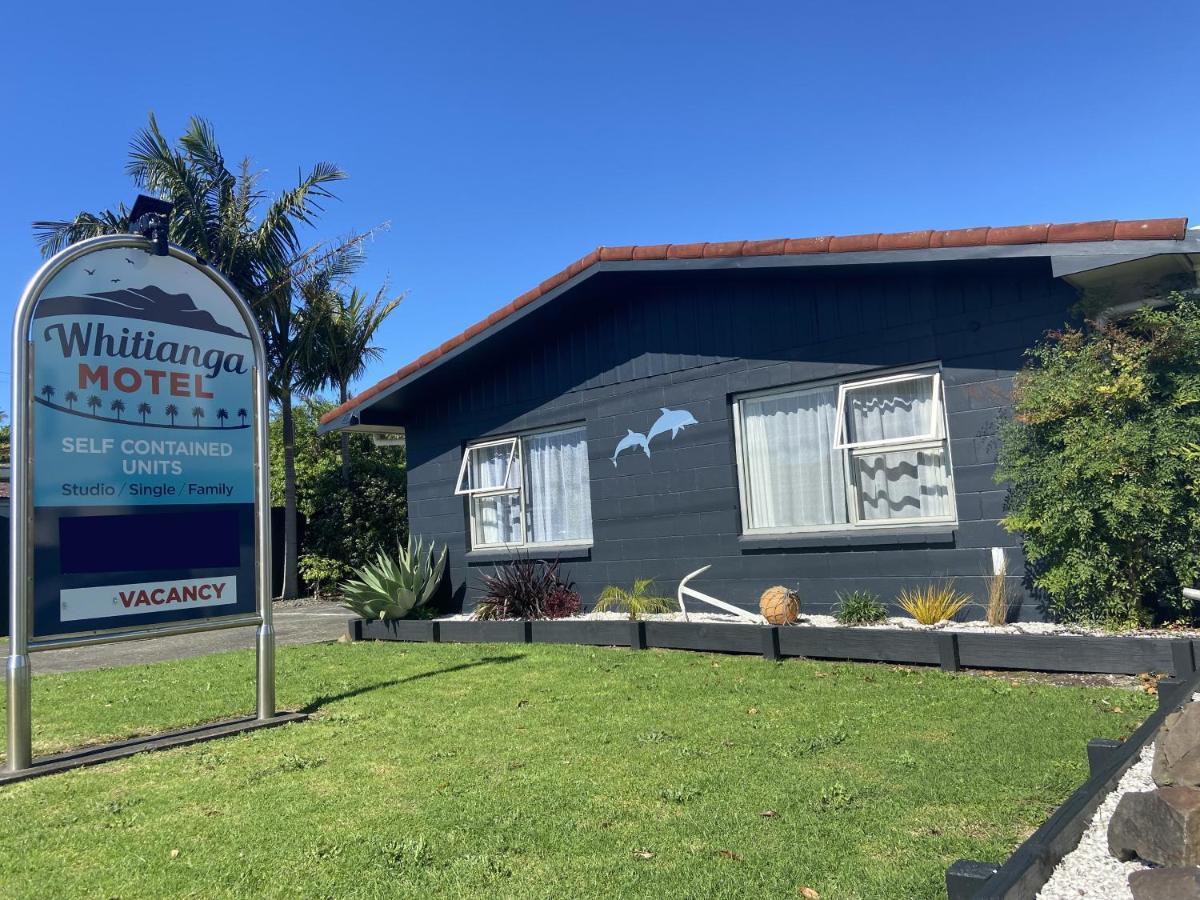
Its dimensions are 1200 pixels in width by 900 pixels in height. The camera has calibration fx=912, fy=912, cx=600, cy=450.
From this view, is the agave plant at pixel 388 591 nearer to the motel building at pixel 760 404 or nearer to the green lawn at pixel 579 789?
the motel building at pixel 760 404

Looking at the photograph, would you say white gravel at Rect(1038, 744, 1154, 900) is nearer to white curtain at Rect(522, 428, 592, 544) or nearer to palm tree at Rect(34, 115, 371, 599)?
white curtain at Rect(522, 428, 592, 544)

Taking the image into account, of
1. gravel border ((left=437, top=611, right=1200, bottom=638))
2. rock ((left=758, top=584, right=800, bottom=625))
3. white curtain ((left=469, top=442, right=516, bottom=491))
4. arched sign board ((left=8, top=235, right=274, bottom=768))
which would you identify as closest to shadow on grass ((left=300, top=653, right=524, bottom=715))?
arched sign board ((left=8, top=235, right=274, bottom=768))

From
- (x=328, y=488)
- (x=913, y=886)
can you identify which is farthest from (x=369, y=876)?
(x=328, y=488)

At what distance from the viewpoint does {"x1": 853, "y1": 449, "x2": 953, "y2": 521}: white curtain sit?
846cm

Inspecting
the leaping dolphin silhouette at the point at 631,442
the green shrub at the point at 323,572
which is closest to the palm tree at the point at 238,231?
the green shrub at the point at 323,572

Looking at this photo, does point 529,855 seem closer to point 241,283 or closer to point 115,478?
point 115,478

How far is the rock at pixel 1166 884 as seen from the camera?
8.29 feet

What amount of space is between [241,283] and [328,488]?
4666 millimetres

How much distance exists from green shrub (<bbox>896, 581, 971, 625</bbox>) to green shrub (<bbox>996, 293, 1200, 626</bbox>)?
33.1 inches

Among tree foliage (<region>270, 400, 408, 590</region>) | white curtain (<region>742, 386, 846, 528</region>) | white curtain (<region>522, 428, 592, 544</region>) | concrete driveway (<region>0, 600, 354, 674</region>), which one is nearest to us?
white curtain (<region>742, 386, 846, 528</region>)

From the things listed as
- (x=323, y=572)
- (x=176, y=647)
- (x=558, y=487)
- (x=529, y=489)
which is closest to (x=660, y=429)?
(x=558, y=487)

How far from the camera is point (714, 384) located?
9984 mm

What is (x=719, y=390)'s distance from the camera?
9930 mm

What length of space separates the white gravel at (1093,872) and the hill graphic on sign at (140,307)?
6.25 metres
